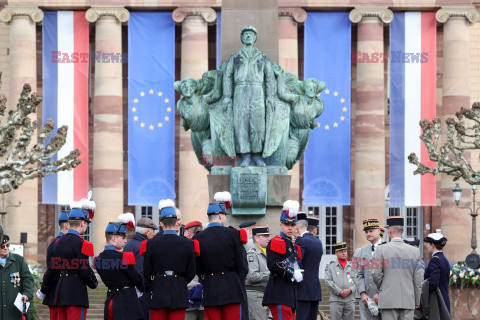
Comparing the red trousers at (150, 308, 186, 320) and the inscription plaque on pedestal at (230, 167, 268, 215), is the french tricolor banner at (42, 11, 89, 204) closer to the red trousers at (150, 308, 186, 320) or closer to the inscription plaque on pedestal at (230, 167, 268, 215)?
the inscription plaque on pedestal at (230, 167, 268, 215)

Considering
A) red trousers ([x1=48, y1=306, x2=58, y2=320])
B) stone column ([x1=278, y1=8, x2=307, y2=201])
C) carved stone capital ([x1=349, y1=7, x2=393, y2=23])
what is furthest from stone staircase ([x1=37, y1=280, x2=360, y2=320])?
red trousers ([x1=48, y1=306, x2=58, y2=320])

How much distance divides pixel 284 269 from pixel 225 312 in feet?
3.21

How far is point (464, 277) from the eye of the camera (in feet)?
97.5

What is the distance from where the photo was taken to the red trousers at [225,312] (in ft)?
51.5

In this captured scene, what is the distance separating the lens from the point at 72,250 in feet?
52.3

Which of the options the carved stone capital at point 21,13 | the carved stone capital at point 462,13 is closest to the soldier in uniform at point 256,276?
the carved stone capital at point 21,13

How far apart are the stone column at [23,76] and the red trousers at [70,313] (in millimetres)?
25410

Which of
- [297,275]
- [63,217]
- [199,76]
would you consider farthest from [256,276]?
[199,76]

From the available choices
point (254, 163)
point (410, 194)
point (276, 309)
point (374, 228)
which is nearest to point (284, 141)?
point (254, 163)

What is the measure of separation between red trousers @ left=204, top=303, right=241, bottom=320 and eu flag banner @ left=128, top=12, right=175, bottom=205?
2500 centimetres

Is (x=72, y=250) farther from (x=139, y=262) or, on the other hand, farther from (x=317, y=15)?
(x=317, y=15)

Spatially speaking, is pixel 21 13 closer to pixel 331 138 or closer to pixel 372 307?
pixel 331 138

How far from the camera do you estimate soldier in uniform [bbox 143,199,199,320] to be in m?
15.3

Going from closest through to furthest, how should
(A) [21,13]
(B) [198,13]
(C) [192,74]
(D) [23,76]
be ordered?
(D) [23,76] < (C) [192,74] < (A) [21,13] < (B) [198,13]
